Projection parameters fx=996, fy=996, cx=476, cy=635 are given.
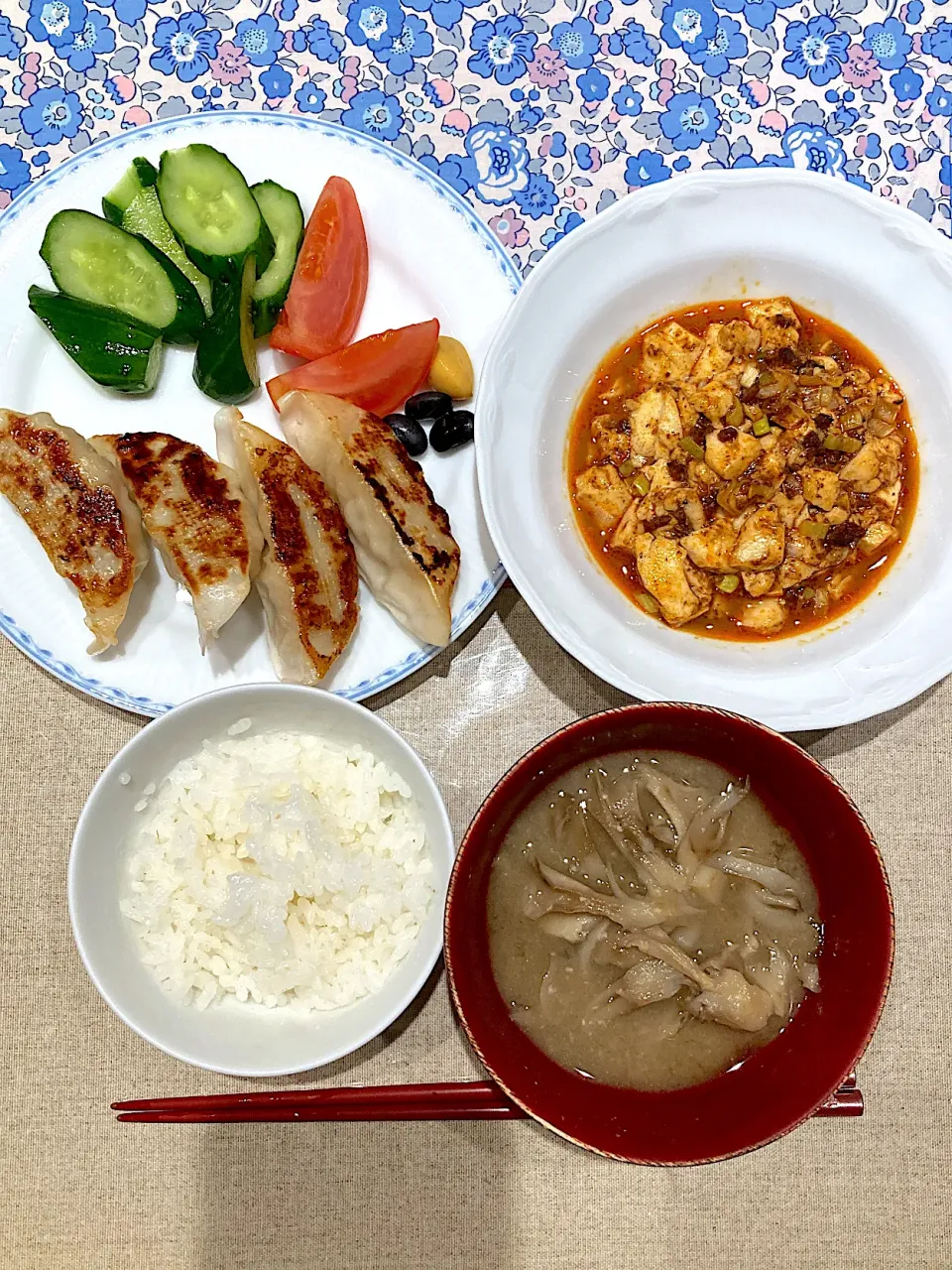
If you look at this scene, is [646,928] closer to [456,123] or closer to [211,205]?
[211,205]

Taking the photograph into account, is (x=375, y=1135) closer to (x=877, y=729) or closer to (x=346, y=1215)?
(x=346, y=1215)

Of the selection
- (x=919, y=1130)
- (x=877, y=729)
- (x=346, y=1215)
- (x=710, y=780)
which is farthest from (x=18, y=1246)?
(x=877, y=729)

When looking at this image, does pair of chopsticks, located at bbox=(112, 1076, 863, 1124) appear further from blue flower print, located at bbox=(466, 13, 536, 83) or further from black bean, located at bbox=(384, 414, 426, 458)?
blue flower print, located at bbox=(466, 13, 536, 83)

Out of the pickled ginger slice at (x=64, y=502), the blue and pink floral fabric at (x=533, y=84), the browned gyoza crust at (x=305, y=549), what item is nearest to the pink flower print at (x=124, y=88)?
the blue and pink floral fabric at (x=533, y=84)

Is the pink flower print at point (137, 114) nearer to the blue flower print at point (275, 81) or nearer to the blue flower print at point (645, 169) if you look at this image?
the blue flower print at point (275, 81)

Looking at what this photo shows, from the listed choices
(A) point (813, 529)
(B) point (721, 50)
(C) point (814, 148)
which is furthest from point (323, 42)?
(A) point (813, 529)

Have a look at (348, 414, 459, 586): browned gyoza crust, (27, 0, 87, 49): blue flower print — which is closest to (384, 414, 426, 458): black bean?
(348, 414, 459, 586): browned gyoza crust
